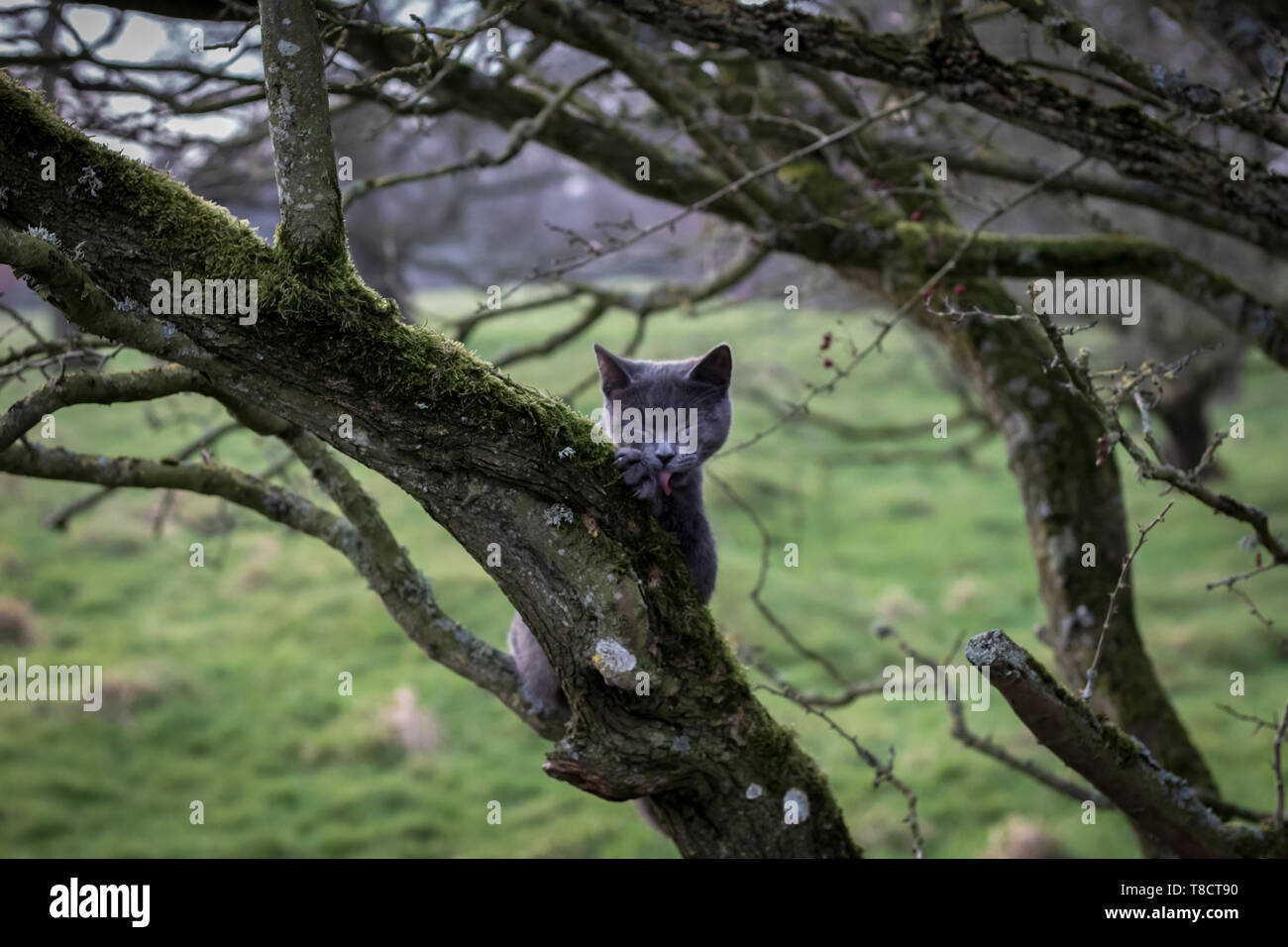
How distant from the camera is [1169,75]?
356 cm

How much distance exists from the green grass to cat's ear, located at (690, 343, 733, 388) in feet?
8.32

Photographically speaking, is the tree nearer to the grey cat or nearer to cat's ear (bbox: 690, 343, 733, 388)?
the grey cat

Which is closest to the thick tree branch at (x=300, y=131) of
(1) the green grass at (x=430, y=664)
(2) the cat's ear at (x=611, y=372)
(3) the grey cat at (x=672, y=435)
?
(3) the grey cat at (x=672, y=435)

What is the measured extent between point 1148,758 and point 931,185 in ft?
11.2

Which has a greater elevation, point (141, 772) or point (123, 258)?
point (123, 258)

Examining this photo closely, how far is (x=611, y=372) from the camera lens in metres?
3.58

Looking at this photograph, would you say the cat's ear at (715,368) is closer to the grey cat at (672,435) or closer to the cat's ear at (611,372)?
the grey cat at (672,435)

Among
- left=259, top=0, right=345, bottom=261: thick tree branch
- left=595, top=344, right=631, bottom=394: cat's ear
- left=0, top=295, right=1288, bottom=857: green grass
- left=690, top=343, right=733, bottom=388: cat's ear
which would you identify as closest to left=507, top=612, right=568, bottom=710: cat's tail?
left=595, top=344, right=631, bottom=394: cat's ear

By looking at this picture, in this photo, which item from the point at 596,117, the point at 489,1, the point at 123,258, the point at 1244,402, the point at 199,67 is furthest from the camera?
the point at 1244,402

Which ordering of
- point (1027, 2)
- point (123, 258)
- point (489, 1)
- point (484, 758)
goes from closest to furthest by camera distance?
point (123, 258)
point (1027, 2)
point (489, 1)
point (484, 758)

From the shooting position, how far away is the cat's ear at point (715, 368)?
364 cm

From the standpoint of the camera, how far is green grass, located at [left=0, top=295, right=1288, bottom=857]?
7203mm
